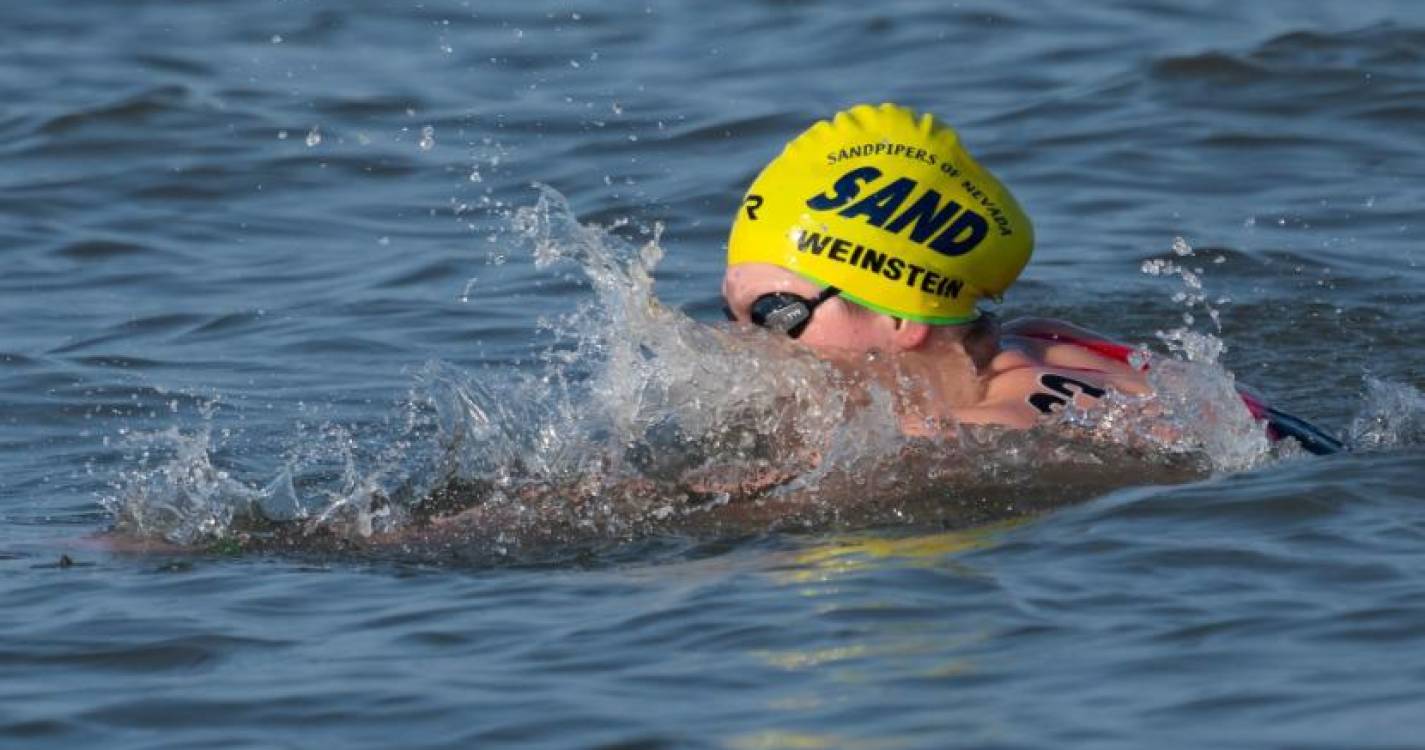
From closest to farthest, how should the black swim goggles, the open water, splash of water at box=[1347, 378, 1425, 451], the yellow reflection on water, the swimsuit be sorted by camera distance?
1. the open water
2. the yellow reflection on water
3. the black swim goggles
4. the swimsuit
5. splash of water at box=[1347, 378, 1425, 451]

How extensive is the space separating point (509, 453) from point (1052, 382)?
164 centimetres

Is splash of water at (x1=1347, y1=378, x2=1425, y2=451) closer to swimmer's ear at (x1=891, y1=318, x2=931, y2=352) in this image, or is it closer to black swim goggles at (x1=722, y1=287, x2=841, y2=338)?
swimmer's ear at (x1=891, y1=318, x2=931, y2=352)

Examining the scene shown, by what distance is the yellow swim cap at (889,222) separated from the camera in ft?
23.0

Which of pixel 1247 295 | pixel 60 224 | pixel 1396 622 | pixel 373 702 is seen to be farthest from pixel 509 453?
pixel 60 224

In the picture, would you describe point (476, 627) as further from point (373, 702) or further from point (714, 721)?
point (714, 721)

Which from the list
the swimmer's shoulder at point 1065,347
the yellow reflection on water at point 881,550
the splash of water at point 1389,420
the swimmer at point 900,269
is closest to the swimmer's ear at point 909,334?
the swimmer at point 900,269

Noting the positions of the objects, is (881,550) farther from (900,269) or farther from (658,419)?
(658,419)

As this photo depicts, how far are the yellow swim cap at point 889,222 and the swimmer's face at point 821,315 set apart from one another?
0.03 m

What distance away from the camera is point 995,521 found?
6887 mm

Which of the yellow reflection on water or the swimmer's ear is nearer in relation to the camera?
the yellow reflection on water

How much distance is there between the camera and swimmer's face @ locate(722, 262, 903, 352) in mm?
7012

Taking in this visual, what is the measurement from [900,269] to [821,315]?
0.79 feet

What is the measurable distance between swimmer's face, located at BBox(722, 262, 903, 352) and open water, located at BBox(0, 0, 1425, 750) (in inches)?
3.5

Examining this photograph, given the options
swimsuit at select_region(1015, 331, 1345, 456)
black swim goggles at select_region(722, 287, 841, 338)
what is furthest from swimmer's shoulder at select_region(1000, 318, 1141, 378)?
black swim goggles at select_region(722, 287, 841, 338)
